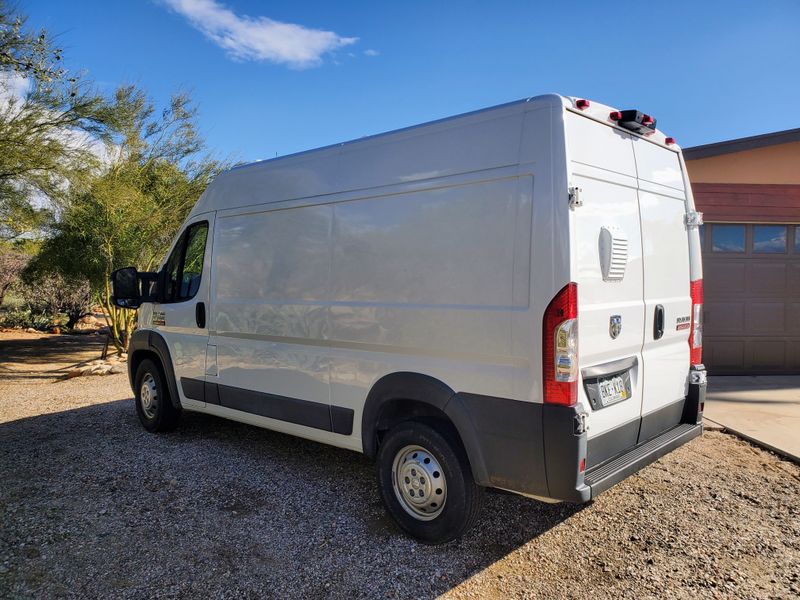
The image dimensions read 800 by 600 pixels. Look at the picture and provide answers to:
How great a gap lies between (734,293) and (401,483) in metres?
6.81

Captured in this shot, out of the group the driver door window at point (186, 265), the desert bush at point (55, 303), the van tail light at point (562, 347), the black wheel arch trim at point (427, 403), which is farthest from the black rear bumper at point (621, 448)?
the desert bush at point (55, 303)

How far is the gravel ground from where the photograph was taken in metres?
3.13

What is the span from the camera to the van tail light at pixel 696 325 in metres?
4.18

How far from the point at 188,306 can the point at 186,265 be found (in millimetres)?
416

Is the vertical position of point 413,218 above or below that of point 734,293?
above

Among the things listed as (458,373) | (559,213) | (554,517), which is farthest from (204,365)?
(559,213)

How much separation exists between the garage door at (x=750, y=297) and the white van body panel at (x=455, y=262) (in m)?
4.75

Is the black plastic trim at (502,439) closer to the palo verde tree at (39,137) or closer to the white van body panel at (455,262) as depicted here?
the white van body panel at (455,262)

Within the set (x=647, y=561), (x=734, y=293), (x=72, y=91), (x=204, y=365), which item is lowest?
(x=647, y=561)

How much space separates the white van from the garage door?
4717 mm

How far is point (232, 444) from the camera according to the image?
5.66 metres

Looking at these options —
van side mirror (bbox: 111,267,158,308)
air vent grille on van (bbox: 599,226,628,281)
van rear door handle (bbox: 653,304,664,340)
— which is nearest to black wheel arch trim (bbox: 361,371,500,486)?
air vent grille on van (bbox: 599,226,628,281)

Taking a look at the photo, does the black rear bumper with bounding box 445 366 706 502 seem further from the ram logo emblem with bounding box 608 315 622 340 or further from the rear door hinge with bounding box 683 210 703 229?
the rear door hinge with bounding box 683 210 703 229

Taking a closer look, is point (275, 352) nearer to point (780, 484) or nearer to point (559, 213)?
point (559, 213)
